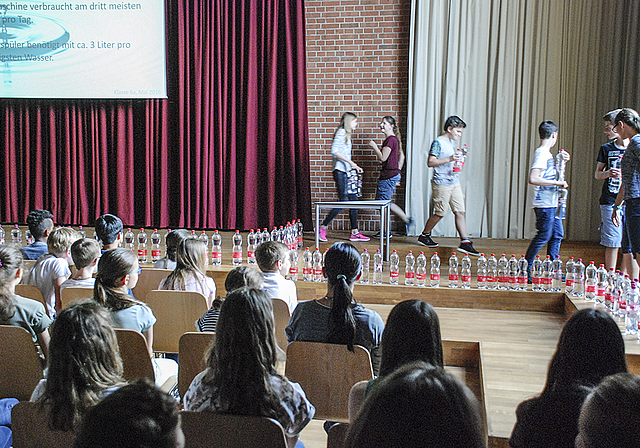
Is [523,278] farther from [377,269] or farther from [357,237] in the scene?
[357,237]

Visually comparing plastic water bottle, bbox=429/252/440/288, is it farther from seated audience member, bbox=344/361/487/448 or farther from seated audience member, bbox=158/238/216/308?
seated audience member, bbox=344/361/487/448

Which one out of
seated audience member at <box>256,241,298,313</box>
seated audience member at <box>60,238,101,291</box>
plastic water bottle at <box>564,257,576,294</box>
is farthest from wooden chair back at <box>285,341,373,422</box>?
plastic water bottle at <box>564,257,576,294</box>

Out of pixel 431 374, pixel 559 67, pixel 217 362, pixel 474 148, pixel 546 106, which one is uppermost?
pixel 559 67

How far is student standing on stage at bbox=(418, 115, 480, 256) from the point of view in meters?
5.65

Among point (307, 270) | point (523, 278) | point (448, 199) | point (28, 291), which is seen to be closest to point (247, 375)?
point (28, 291)

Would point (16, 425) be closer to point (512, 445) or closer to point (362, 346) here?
point (362, 346)

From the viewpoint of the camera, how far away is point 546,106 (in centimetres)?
655

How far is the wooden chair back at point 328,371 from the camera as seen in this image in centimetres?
216

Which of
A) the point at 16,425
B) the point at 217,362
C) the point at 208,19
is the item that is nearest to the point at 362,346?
the point at 217,362

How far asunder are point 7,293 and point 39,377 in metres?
0.47

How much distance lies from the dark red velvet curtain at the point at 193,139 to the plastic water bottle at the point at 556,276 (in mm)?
3229

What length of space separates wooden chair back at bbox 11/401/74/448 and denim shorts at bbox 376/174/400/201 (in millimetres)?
5087

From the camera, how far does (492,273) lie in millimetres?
5180

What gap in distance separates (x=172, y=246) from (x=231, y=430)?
2.61 meters
